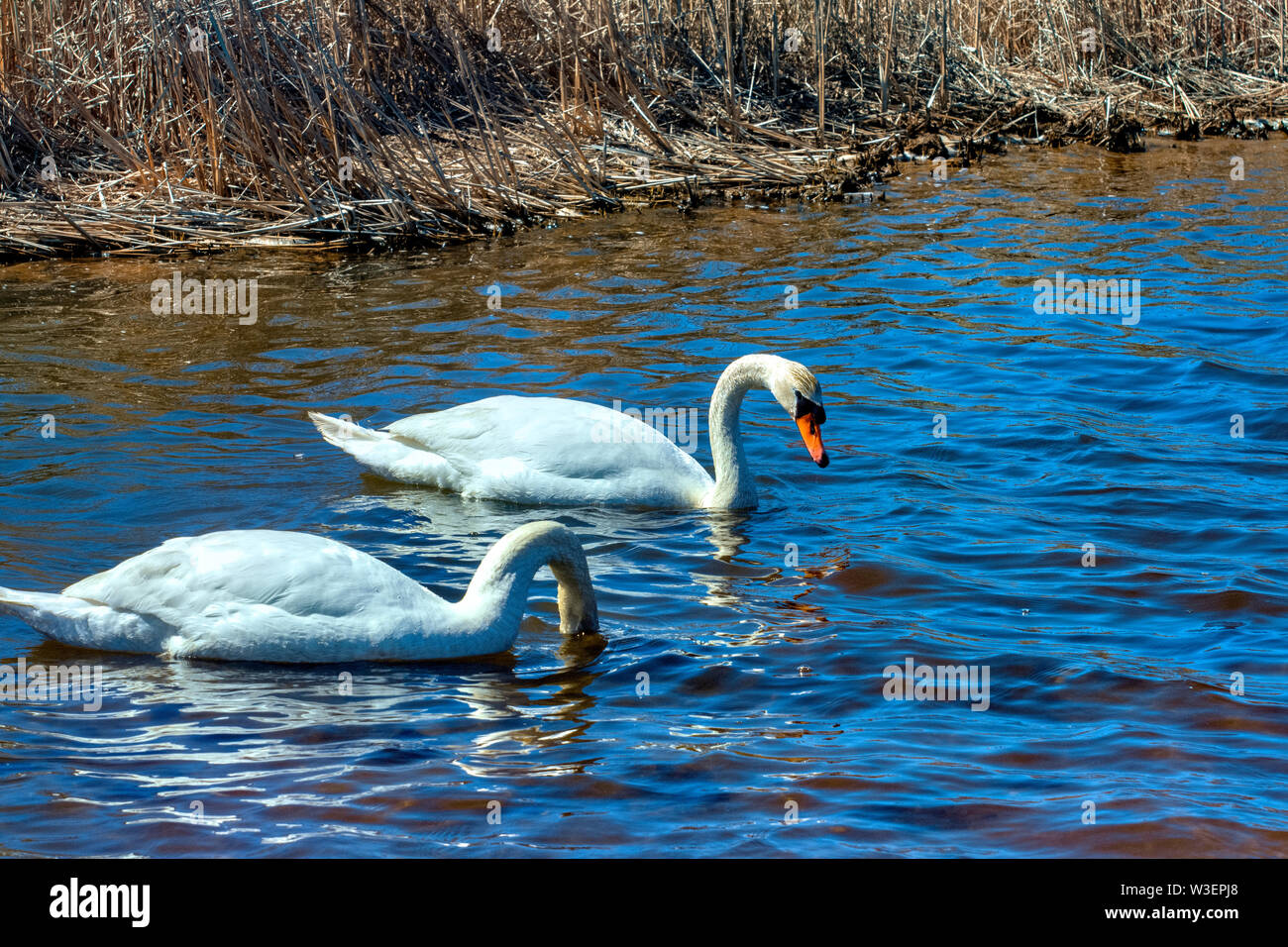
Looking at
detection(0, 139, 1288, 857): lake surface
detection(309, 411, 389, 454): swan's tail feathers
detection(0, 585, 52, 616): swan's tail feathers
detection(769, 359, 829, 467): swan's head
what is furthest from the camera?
detection(309, 411, 389, 454): swan's tail feathers

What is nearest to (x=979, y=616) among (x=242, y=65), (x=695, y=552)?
(x=695, y=552)

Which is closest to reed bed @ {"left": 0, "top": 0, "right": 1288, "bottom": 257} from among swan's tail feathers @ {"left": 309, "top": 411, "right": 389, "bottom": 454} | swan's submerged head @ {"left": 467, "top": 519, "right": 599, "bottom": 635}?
swan's tail feathers @ {"left": 309, "top": 411, "right": 389, "bottom": 454}

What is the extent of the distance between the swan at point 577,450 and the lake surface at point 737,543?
7.3 inches

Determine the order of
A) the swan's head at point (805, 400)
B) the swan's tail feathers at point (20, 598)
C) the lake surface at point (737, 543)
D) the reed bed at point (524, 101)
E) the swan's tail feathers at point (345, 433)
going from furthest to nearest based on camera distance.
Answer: the reed bed at point (524, 101), the swan's tail feathers at point (345, 433), the swan's head at point (805, 400), the swan's tail feathers at point (20, 598), the lake surface at point (737, 543)

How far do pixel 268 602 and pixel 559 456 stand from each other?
235 centimetres

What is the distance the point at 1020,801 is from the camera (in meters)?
4.34

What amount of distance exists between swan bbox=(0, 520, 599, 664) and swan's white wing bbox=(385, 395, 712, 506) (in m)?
1.91

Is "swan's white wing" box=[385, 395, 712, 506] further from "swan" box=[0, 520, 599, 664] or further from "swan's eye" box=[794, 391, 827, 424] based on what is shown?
"swan" box=[0, 520, 599, 664]

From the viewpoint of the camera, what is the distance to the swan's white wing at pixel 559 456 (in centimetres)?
756

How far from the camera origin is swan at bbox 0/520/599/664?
548 centimetres

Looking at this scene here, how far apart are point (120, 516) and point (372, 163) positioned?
640 centimetres

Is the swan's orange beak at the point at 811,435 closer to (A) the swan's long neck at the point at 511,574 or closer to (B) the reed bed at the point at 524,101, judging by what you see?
(A) the swan's long neck at the point at 511,574

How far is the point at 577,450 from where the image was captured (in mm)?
7535

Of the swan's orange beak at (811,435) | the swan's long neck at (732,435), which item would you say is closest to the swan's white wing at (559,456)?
the swan's long neck at (732,435)
